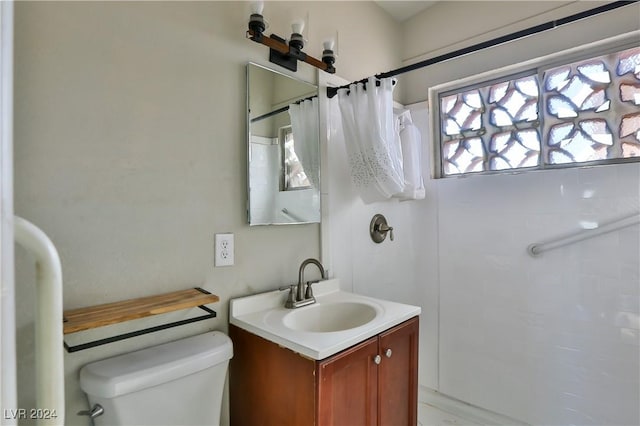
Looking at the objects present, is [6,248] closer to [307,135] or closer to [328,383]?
[328,383]

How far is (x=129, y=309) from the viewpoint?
96 cm

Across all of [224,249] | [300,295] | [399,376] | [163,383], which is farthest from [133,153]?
[399,376]

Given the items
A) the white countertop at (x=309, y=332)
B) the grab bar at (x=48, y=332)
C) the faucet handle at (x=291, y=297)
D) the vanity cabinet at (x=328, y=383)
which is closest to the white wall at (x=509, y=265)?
the white countertop at (x=309, y=332)

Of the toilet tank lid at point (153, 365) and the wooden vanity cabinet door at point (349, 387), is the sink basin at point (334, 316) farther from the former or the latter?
the toilet tank lid at point (153, 365)

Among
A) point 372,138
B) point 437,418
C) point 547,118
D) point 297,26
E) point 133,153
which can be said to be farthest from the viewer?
point 437,418

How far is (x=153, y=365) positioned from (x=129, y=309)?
0.19 metres

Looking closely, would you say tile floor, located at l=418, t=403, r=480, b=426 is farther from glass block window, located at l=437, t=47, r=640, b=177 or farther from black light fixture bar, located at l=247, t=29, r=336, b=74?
black light fixture bar, located at l=247, t=29, r=336, b=74

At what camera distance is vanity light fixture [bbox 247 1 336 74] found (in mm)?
1257

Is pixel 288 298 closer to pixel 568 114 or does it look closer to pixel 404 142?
pixel 404 142

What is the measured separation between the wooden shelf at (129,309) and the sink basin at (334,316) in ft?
1.57

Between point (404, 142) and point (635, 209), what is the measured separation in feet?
3.68

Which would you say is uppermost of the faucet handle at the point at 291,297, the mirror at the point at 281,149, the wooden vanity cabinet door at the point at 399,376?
the mirror at the point at 281,149

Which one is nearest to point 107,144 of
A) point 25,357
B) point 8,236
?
point 25,357

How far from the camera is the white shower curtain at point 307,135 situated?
5.17 feet
